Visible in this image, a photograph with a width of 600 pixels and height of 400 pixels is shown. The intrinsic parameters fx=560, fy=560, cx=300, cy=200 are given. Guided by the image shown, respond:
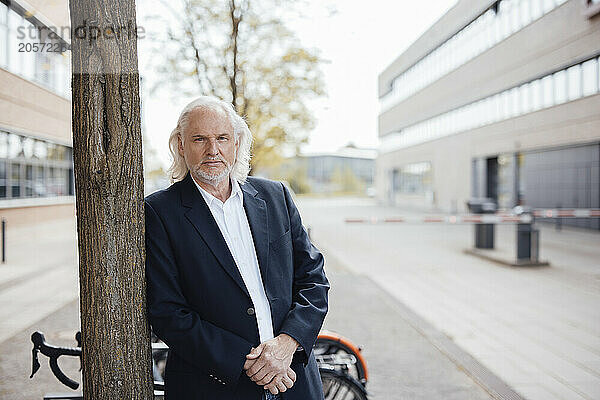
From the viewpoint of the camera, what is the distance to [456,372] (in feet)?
15.3

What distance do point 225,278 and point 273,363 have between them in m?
0.36

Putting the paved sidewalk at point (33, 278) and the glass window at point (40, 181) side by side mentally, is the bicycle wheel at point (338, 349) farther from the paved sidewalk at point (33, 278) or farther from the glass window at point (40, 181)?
the glass window at point (40, 181)

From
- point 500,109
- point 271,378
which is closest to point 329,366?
point 271,378

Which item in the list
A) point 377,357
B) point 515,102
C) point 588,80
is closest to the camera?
point 377,357

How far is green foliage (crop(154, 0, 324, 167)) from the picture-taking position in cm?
1056

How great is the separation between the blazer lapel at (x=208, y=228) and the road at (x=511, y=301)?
317 centimetres

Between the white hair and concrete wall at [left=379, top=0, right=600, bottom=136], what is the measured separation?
427cm

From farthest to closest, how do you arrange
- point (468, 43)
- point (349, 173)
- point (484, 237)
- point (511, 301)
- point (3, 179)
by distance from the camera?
point (349, 173) → point (468, 43) → point (484, 237) → point (511, 301) → point (3, 179)

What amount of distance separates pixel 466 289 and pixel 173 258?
749cm

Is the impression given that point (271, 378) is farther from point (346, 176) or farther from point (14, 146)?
point (346, 176)

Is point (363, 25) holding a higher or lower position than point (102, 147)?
higher

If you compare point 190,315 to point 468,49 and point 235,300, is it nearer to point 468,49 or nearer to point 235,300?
point 235,300

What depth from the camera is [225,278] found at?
2.09m

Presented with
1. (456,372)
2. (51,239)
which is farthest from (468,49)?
(456,372)
